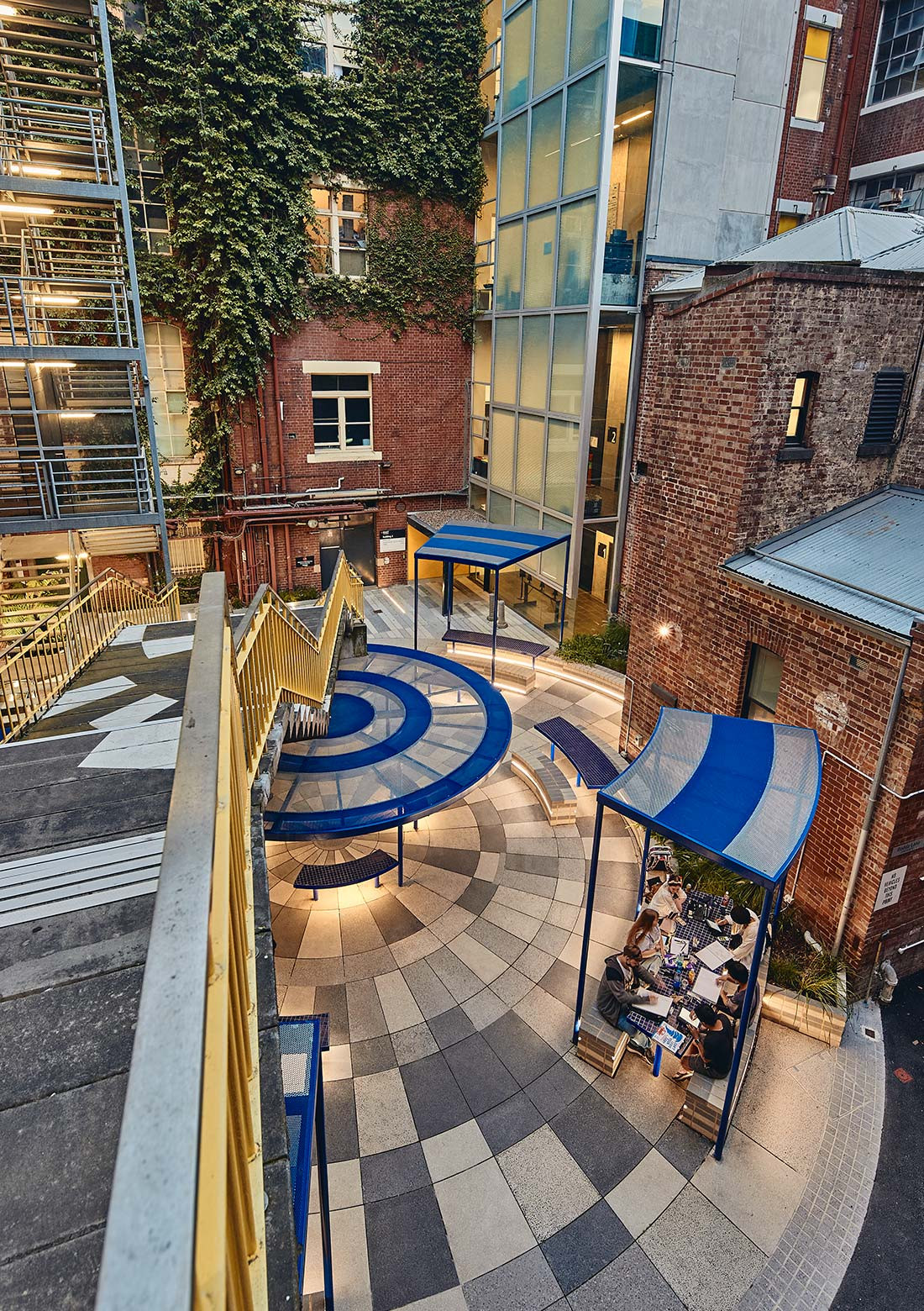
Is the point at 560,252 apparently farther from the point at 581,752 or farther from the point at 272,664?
the point at 272,664

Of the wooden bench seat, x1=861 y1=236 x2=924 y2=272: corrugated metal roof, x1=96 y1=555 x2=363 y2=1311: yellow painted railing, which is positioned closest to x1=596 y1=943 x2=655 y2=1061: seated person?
the wooden bench seat

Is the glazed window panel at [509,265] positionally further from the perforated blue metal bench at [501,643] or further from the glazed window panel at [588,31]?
the perforated blue metal bench at [501,643]

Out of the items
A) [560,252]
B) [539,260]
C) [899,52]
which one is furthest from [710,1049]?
[899,52]

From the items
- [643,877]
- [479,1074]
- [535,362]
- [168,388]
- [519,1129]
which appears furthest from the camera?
[168,388]

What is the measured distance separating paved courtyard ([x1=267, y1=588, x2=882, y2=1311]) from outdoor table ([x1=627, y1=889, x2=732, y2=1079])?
1.55ft

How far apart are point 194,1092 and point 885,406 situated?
11.5 m

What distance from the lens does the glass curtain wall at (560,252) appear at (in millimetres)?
14656

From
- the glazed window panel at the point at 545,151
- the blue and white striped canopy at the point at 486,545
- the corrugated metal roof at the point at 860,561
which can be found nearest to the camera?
the corrugated metal roof at the point at 860,561

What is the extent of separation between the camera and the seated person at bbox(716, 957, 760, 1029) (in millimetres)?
7332

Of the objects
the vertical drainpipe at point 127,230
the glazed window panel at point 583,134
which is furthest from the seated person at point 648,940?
the glazed window panel at point 583,134

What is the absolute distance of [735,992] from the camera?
25.1ft

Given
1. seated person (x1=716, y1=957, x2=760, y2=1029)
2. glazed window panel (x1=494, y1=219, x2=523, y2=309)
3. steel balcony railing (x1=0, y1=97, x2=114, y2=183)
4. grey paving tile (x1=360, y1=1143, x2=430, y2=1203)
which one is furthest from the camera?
glazed window panel (x1=494, y1=219, x2=523, y2=309)

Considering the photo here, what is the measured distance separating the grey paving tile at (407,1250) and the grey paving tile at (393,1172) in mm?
65

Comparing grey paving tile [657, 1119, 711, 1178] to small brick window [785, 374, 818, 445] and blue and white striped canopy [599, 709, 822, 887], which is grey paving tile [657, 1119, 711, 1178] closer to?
blue and white striped canopy [599, 709, 822, 887]
